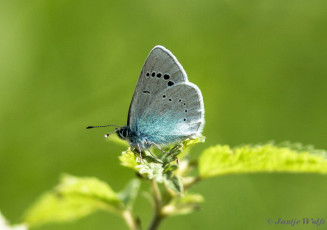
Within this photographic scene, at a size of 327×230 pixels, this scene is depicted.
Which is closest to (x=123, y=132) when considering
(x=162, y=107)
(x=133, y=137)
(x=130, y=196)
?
(x=133, y=137)

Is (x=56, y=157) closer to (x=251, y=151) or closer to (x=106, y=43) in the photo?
(x=106, y=43)

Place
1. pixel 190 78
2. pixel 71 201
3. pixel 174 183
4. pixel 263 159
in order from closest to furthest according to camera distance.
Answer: pixel 174 183, pixel 263 159, pixel 71 201, pixel 190 78

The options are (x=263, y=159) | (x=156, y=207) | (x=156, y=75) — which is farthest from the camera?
(x=156, y=75)

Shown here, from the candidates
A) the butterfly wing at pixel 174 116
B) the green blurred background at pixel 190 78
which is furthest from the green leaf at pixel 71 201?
the green blurred background at pixel 190 78

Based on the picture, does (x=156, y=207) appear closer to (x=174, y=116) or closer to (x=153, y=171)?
(x=153, y=171)

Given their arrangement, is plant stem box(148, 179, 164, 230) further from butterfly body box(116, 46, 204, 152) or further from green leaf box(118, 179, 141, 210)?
butterfly body box(116, 46, 204, 152)

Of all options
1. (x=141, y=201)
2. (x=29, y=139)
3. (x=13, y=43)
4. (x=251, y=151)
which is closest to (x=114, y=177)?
(x=141, y=201)

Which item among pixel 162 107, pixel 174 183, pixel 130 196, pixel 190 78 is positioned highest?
pixel 190 78

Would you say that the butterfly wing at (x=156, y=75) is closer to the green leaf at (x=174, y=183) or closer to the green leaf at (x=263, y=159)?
the green leaf at (x=263, y=159)
